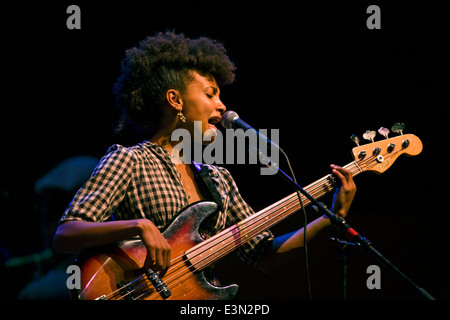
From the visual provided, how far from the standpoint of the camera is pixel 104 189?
183 centimetres

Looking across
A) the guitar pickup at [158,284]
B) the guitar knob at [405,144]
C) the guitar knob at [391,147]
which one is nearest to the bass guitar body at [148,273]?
the guitar pickup at [158,284]

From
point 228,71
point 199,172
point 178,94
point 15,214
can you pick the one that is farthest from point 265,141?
point 15,214

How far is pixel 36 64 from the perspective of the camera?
2951 millimetres

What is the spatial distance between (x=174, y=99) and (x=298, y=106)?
1593mm

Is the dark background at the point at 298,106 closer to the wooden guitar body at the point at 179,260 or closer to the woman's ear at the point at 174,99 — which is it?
the woman's ear at the point at 174,99

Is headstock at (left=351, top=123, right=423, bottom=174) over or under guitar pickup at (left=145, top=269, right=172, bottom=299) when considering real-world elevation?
over

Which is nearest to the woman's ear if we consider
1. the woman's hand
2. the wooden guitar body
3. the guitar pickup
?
the wooden guitar body

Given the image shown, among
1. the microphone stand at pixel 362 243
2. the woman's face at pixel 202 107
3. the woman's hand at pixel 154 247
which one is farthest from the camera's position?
the woman's face at pixel 202 107

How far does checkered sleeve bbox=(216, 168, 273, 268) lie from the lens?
2330 mm

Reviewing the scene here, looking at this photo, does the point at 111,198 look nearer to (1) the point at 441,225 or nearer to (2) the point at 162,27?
(2) the point at 162,27

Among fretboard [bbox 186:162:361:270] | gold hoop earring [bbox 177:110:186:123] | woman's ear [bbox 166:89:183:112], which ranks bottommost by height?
fretboard [bbox 186:162:361:270]

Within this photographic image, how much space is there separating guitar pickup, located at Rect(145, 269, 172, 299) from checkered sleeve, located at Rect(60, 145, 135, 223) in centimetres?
34

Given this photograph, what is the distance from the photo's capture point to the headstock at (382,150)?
2.35m

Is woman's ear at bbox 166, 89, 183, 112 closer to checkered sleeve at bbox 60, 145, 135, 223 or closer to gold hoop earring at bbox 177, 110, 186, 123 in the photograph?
gold hoop earring at bbox 177, 110, 186, 123
